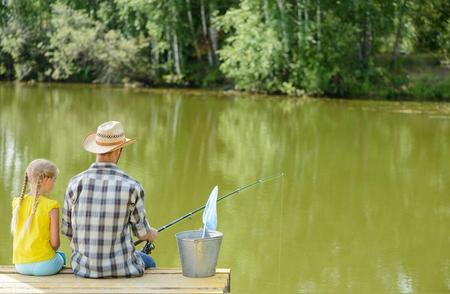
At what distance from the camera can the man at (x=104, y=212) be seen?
4391 millimetres

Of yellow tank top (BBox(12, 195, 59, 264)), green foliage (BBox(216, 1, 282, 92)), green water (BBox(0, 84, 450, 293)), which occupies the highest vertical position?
green foliage (BBox(216, 1, 282, 92))

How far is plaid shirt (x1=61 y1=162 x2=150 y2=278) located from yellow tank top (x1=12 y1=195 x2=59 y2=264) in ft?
0.44

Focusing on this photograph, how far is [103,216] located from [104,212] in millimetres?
21

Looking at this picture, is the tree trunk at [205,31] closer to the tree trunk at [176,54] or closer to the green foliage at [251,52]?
the tree trunk at [176,54]

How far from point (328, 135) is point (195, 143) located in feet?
9.27

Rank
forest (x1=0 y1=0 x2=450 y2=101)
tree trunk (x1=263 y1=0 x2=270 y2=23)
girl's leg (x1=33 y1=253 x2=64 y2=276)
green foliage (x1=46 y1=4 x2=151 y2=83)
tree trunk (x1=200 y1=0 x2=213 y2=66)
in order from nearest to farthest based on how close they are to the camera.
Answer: girl's leg (x1=33 y1=253 x2=64 y2=276), tree trunk (x1=263 y1=0 x2=270 y2=23), forest (x1=0 y1=0 x2=450 y2=101), green foliage (x1=46 y1=4 x2=151 y2=83), tree trunk (x1=200 y1=0 x2=213 y2=66)

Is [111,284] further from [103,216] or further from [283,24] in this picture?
[283,24]

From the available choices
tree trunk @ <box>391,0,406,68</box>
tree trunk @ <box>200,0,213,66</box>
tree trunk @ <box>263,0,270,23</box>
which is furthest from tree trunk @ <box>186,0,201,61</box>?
tree trunk @ <box>391,0,406,68</box>

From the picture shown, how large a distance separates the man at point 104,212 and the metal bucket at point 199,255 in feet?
0.86

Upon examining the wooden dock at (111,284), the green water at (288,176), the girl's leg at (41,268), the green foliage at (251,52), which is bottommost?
the green water at (288,176)

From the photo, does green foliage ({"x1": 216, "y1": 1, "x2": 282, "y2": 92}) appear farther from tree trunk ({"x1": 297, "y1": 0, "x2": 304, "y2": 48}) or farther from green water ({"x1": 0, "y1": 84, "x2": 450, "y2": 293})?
green water ({"x1": 0, "y1": 84, "x2": 450, "y2": 293})

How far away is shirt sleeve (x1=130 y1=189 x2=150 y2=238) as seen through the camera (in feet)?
14.5

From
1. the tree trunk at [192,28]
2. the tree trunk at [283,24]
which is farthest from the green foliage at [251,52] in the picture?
the tree trunk at [192,28]

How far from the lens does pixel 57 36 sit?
30109mm
